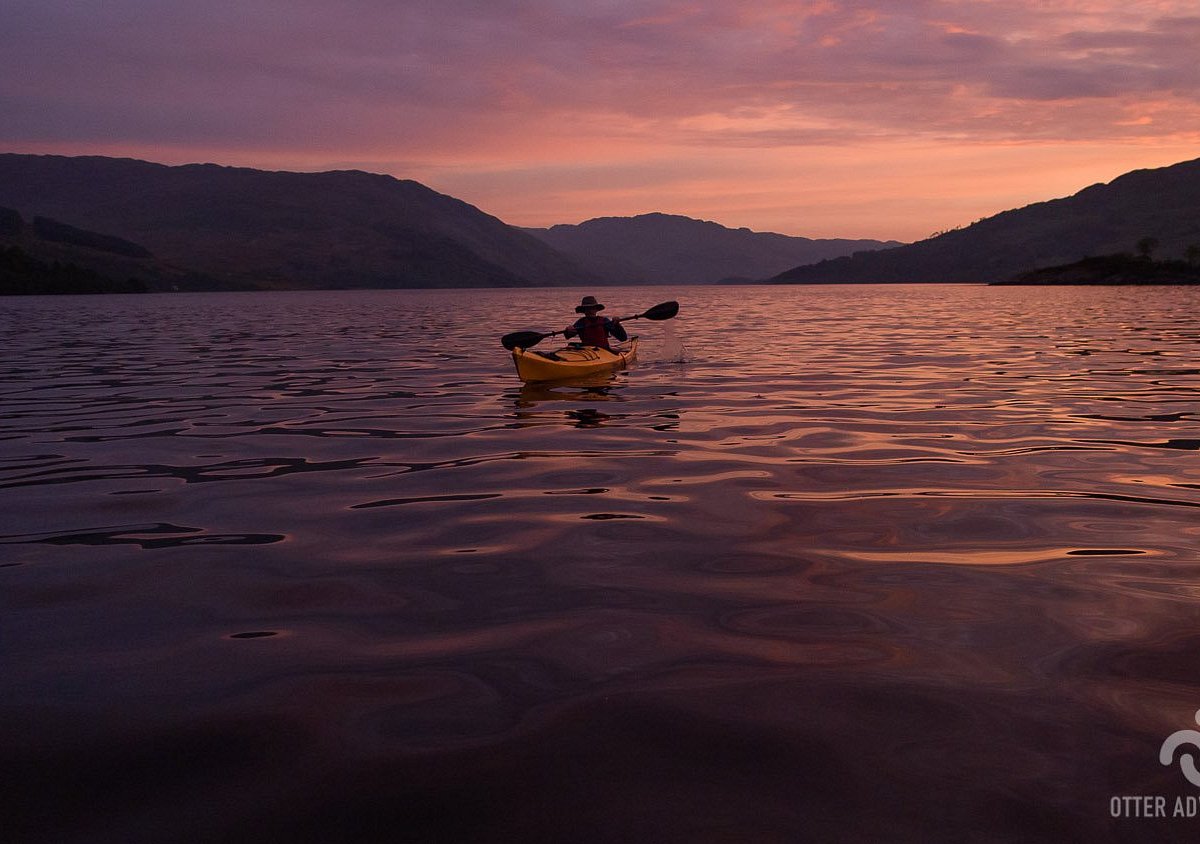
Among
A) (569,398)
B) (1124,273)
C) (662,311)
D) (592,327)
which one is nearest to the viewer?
(569,398)

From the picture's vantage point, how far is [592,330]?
19.0m

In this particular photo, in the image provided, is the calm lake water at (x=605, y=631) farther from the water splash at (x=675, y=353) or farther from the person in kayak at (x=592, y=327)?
the water splash at (x=675, y=353)

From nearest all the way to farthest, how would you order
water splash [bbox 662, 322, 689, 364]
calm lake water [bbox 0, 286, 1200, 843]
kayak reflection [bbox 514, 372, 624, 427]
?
calm lake water [bbox 0, 286, 1200, 843] < kayak reflection [bbox 514, 372, 624, 427] < water splash [bbox 662, 322, 689, 364]

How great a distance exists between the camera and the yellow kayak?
52.0ft

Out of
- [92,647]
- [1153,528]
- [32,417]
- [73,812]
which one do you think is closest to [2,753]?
[73,812]

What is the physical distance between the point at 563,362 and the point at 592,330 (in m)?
2.86

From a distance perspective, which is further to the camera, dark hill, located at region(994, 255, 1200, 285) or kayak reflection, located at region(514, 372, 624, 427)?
dark hill, located at region(994, 255, 1200, 285)

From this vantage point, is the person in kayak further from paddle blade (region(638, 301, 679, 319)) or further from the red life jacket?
paddle blade (region(638, 301, 679, 319))

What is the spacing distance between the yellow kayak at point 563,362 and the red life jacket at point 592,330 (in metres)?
0.34

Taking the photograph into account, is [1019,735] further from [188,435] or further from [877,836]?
[188,435]

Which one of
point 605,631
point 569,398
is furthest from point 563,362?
point 605,631

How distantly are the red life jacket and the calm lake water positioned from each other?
817cm

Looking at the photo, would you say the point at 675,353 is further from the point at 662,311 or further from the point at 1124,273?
the point at 1124,273

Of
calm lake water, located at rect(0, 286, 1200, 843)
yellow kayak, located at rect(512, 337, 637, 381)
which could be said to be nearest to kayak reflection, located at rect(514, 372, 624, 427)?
yellow kayak, located at rect(512, 337, 637, 381)
